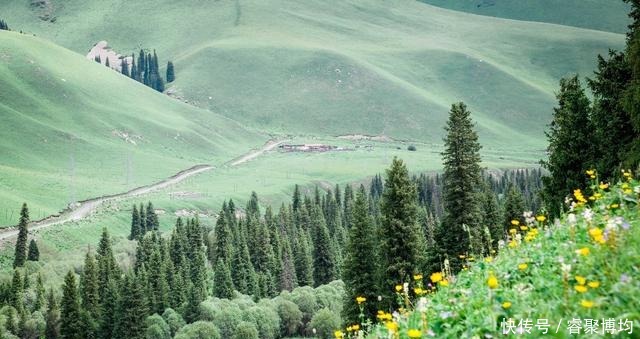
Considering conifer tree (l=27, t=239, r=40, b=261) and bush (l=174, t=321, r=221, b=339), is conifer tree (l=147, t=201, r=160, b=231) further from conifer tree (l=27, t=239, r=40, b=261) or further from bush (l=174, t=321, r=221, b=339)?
bush (l=174, t=321, r=221, b=339)

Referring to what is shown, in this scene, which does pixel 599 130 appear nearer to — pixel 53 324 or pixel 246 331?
pixel 246 331

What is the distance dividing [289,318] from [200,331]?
14096mm

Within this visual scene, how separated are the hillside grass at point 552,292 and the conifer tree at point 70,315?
80589mm

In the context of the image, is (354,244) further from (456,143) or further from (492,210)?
(492,210)

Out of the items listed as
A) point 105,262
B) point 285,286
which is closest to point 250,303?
point 285,286

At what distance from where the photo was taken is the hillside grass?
8.41m

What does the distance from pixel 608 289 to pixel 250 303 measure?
290 ft

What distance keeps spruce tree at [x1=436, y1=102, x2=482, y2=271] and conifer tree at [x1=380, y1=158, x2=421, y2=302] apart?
11.9 ft

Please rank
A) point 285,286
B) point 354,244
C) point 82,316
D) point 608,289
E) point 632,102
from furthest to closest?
1. point 285,286
2. point 82,316
3. point 354,244
4. point 632,102
5. point 608,289

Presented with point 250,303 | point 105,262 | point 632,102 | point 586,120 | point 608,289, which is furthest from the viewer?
point 105,262

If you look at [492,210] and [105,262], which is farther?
[105,262]

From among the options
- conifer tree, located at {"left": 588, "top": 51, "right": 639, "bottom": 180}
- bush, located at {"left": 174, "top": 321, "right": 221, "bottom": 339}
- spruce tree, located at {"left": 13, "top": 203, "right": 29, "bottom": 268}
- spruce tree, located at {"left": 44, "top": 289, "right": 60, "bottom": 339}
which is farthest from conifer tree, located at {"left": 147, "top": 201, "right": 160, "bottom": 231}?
conifer tree, located at {"left": 588, "top": 51, "right": 639, "bottom": 180}

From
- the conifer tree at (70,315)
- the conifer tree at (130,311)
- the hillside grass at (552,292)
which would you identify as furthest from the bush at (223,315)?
the hillside grass at (552,292)

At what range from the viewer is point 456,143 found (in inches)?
1865
